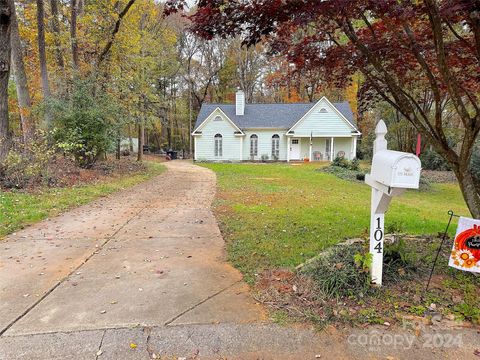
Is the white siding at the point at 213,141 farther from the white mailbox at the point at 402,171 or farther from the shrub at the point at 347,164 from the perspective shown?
the white mailbox at the point at 402,171

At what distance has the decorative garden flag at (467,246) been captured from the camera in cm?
292

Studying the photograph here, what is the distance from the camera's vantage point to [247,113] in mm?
27219

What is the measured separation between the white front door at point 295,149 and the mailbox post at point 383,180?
23.6 m

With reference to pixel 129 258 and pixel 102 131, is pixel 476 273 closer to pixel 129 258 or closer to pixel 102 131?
pixel 129 258

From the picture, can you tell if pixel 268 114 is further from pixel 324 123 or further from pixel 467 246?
pixel 467 246

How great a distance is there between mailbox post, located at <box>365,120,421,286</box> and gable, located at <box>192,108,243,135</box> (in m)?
23.2

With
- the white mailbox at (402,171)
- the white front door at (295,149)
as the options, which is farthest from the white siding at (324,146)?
the white mailbox at (402,171)

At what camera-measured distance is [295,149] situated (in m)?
26.4

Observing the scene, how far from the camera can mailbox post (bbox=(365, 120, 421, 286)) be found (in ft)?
7.90

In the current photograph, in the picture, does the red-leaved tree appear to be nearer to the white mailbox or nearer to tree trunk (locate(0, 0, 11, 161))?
the white mailbox

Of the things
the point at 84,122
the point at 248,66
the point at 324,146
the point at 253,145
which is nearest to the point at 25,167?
the point at 84,122

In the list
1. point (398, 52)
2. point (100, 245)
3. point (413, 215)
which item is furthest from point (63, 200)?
point (413, 215)

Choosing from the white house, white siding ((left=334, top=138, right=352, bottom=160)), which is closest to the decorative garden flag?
the white house

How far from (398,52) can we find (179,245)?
393cm
